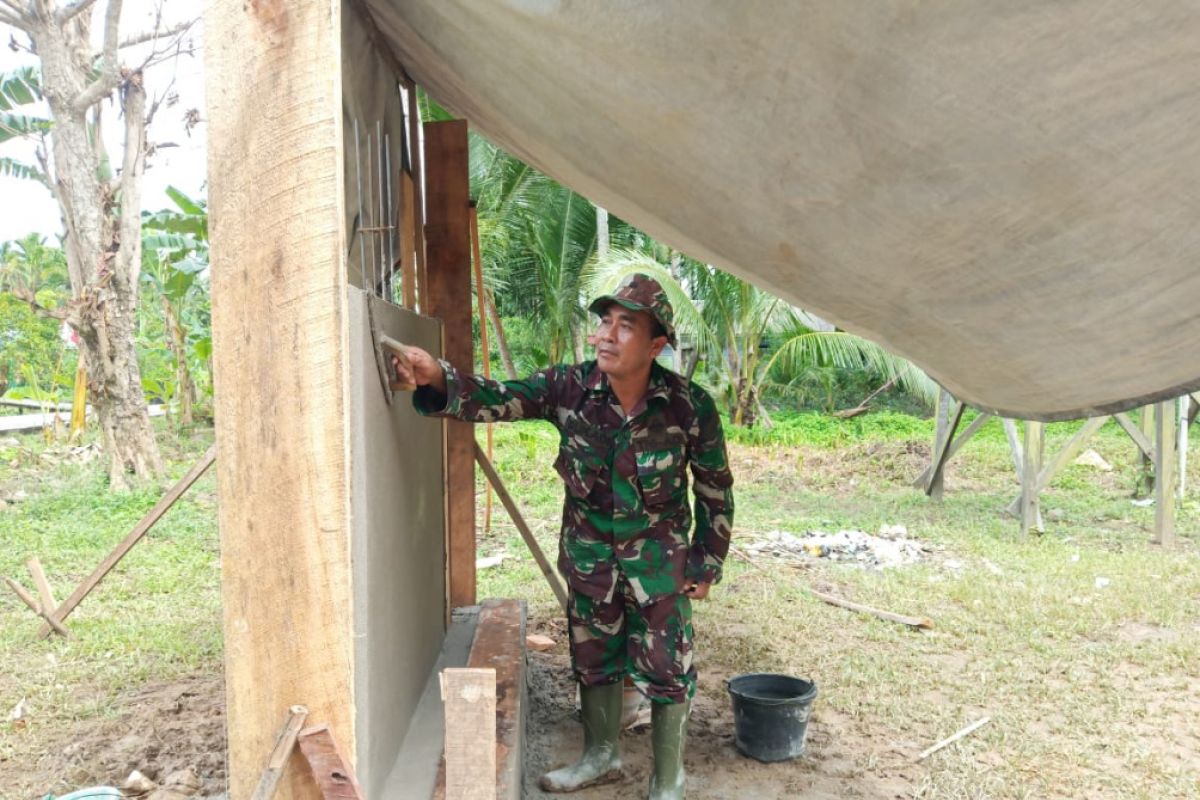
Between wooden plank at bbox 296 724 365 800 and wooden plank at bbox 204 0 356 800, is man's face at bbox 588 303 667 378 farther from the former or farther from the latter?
wooden plank at bbox 296 724 365 800

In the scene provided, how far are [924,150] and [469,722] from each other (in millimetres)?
1255

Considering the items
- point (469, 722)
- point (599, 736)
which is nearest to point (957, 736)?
point (599, 736)

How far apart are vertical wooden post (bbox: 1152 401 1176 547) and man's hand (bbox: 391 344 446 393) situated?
6.14 metres

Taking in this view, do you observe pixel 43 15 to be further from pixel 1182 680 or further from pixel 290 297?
pixel 1182 680

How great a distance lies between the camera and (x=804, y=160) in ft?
5.68

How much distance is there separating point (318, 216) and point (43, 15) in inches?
342

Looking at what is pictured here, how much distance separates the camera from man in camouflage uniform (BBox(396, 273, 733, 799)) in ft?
9.87

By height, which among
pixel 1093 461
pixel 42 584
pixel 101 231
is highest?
pixel 101 231

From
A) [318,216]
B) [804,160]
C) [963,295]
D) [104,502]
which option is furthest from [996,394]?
[104,502]

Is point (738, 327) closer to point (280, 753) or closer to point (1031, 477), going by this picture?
point (1031, 477)

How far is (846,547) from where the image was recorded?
6805mm

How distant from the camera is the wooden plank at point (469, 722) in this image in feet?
Answer: 4.84

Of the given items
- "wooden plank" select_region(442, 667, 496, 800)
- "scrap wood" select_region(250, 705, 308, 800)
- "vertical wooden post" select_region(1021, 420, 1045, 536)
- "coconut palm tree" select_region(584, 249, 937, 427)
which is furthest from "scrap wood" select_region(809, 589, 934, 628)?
"coconut palm tree" select_region(584, 249, 937, 427)

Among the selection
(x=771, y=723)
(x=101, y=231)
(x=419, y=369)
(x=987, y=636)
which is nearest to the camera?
(x=419, y=369)
